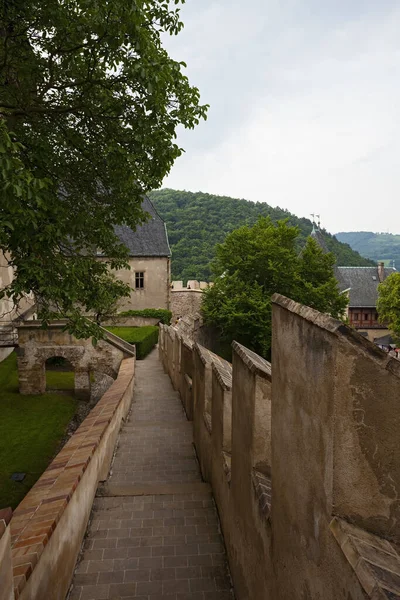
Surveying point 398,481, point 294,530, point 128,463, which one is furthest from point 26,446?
point 398,481

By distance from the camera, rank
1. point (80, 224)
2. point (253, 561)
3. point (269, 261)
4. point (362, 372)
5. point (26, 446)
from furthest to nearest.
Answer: point (269, 261)
point (26, 446)
point (80, 224)
point (253, 561)
point (362, 372)

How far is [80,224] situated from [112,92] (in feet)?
9.28

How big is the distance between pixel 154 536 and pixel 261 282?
24.1 metres

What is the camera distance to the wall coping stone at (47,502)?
3.79 m

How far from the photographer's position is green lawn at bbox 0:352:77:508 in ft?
36.9

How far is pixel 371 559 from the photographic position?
6.32ft

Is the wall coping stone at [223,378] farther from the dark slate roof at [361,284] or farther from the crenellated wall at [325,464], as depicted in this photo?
the dark slate roof at [361,284]

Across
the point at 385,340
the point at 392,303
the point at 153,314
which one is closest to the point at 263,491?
the point at 153,314

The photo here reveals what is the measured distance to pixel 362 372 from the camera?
2.05 meters

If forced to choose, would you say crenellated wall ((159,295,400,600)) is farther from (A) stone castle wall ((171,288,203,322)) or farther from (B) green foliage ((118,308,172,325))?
(A) stone castle wall ((171,288,203,322))

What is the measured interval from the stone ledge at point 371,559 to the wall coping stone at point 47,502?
2.77 meters

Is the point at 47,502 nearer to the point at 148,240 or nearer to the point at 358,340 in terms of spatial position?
the point at 358,340

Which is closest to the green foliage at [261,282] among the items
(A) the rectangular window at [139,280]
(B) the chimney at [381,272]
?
(A) the rectangular window at [139,280]

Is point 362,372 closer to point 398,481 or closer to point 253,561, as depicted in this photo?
point 398,481
